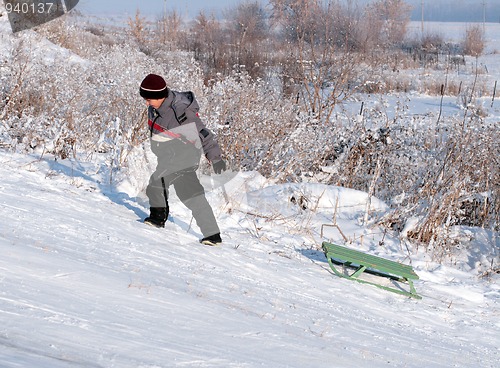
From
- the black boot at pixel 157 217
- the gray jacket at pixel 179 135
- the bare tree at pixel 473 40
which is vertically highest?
the gray jacket at pixel 179 135

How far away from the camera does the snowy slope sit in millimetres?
2701

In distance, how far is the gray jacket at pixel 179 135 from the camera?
5297 millimetres

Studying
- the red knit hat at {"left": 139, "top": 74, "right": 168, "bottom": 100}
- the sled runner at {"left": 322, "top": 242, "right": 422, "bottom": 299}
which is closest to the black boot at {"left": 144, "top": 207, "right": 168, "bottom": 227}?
the red knit hat at {"left": 139, "top": 74, "right": 168, "bottom": 100}

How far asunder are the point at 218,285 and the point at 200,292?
1.28 feet

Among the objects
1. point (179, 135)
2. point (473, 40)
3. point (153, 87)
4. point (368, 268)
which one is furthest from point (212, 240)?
point (473, 40)

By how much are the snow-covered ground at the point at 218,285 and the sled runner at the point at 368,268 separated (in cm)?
13

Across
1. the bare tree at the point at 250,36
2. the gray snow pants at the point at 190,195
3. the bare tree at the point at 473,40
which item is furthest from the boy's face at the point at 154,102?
the bare tree at the point at 473,40

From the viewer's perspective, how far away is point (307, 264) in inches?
236

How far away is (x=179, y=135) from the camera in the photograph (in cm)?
541

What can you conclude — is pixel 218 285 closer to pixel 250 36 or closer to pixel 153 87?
pixel 153 87

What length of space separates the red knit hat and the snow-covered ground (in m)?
1.12

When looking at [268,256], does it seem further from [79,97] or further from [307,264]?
[79,97]

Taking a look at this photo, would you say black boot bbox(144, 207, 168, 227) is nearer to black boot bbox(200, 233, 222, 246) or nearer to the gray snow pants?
the gray snow pants

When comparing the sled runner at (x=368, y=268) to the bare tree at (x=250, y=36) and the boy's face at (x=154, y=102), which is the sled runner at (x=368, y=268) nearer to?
the boy's face at (x=154, y=102)
